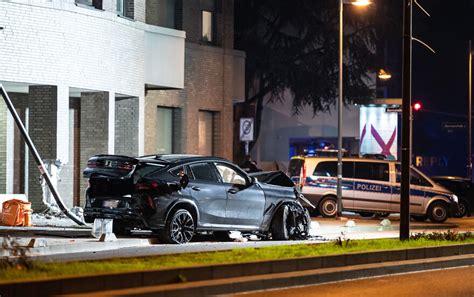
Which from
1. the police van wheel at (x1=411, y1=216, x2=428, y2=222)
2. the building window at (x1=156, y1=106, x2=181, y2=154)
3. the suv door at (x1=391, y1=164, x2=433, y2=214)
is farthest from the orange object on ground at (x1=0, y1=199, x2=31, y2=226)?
the police van wheel at (x1=411, y1=216, x2=428, y2=222)

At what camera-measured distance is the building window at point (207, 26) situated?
38.0m

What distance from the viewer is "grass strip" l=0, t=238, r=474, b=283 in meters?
13.4

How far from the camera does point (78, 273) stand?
13.4 m

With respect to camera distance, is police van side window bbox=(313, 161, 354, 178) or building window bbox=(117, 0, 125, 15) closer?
building window bbox=(117, 0, 125, 15)

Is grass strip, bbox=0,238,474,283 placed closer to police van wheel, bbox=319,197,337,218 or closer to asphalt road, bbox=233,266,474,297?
asphalt road, bbox=233,266,474,297

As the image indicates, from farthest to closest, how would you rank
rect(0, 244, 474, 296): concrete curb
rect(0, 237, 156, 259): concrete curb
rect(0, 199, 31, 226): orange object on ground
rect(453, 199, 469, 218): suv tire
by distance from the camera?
rect(453, 199, 469, 218): suv tire → rect(0, 199, 31, 226): orange object on ground → rect(0, 237, 156, 259): concrete curb → rect(0, 244, 474, 296): concrete curb

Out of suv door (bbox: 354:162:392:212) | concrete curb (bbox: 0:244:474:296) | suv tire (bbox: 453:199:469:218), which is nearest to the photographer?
concrete curb (bbox: 0:244:474:296)

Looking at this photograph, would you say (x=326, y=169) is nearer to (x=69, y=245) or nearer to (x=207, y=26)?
(x=207, y=26)

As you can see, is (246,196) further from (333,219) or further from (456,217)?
(456,217)

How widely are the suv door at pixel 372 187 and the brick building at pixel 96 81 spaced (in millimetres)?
6130

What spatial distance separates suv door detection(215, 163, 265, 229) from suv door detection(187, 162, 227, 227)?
202mm

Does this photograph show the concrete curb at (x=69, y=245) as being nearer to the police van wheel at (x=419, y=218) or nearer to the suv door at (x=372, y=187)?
the suv door at (x=372, y=187)

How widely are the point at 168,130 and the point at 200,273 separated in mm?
21864

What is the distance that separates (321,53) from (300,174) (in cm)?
1515
